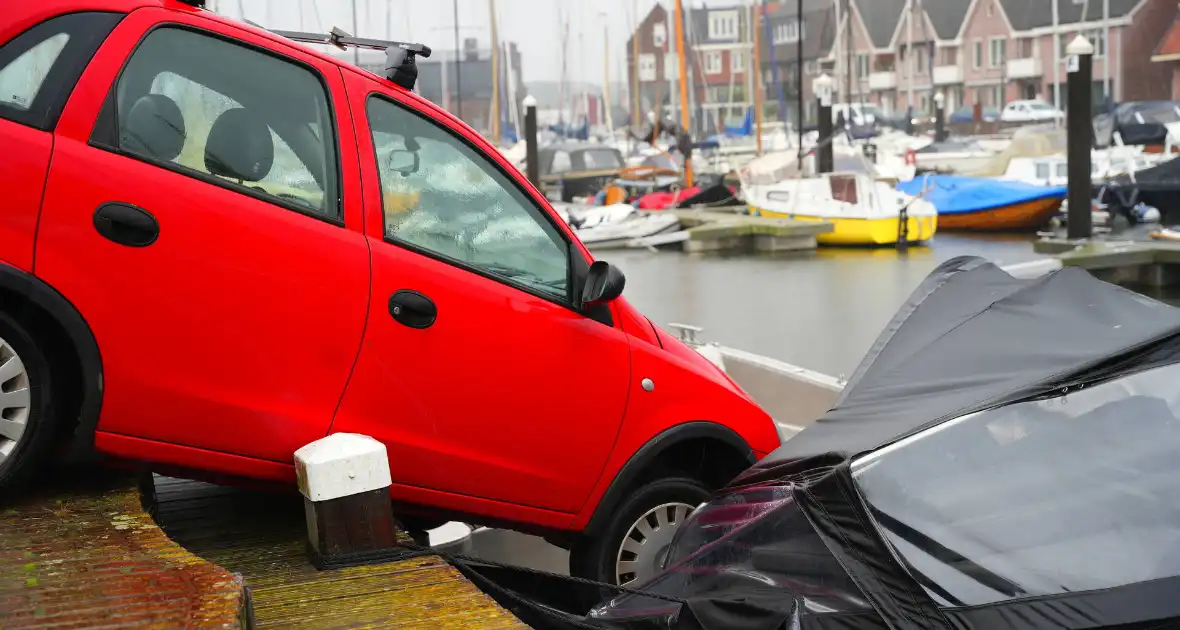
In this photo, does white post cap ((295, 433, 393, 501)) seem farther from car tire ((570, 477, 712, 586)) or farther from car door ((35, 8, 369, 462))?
car tire ((570, 477, 712, 586))

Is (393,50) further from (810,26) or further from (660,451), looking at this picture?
(810,26)

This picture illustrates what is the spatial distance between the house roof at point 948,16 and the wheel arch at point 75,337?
76529 mm

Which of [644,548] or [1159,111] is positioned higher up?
[1159,111]

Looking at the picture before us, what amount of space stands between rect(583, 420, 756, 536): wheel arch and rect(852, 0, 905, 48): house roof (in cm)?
7545

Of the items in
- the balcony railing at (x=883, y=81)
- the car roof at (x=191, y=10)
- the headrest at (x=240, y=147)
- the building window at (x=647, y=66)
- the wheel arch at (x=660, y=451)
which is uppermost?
the building window at (x=647, y=66)

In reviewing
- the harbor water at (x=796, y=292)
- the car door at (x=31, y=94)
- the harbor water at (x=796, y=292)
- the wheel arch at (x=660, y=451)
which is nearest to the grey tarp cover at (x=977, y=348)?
the wheel arch at (x=660, y=451)

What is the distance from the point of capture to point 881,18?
253ft

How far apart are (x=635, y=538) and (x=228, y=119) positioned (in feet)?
6.90

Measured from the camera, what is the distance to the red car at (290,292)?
354cm

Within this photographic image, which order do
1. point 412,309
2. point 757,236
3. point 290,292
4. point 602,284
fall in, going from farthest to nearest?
1. point 757,236
2. point 602,284
3. point 412,309
4. point 290,292

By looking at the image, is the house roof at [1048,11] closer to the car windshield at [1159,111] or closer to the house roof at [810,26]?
the house roof at [810,26]

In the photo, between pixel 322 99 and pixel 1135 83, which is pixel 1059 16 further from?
pixel 322 99

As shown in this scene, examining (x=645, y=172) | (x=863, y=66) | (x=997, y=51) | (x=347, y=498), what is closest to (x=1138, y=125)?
(x=645, y=172)

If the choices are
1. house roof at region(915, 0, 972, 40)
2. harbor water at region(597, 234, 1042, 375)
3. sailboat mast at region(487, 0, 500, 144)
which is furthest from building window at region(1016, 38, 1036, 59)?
harbor water at region(597, 234, 1042, 375)
